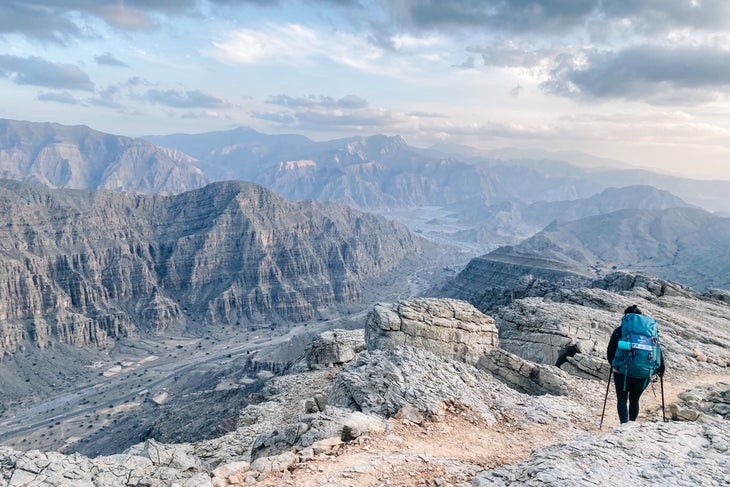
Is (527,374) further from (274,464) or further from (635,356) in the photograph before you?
(274,464)

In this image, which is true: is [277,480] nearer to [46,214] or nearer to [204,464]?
[204,464]

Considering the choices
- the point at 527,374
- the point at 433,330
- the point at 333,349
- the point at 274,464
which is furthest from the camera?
the point at 333,349

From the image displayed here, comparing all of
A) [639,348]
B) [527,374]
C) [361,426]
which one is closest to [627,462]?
[639,348]

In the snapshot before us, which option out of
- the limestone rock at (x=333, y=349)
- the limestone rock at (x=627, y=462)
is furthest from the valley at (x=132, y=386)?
the limestone rock at (x=627, y=462)

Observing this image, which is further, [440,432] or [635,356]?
[440,432]

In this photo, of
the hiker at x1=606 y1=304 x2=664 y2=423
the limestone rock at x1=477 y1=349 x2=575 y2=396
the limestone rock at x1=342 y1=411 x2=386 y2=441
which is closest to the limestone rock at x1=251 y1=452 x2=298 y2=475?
the limestone rock at x1=342 y1=411 x2=386 y2=441

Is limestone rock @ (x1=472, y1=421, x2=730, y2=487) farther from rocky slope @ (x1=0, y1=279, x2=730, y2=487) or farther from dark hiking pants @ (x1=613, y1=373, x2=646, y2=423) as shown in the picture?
dark hiking pants @ (x1=613, y1=373, x2=646, y2=423)
